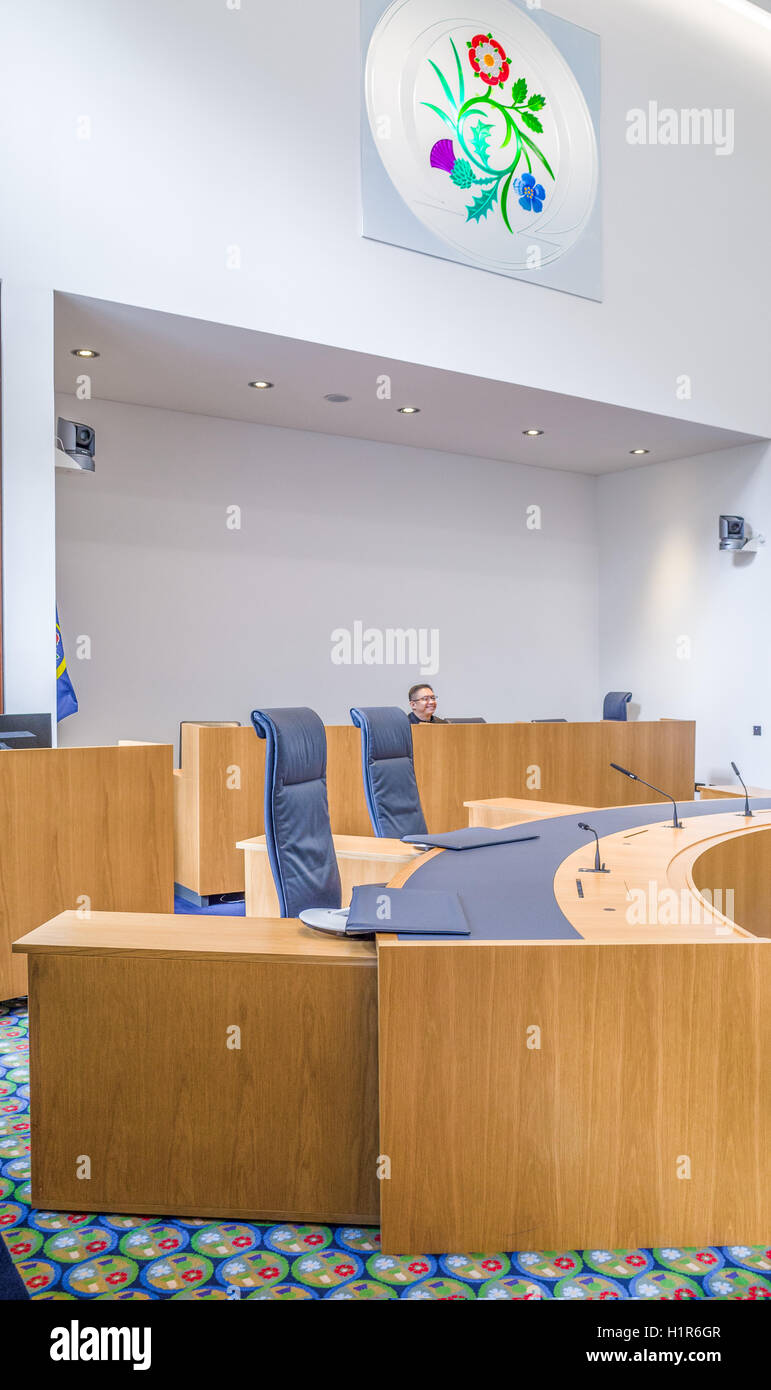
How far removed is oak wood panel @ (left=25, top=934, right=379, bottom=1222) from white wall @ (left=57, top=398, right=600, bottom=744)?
4.85 meters

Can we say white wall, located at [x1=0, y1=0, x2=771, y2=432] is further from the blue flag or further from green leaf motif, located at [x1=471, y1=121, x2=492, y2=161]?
the blue flag

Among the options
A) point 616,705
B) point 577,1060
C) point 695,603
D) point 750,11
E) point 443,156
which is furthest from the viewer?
point 695,603

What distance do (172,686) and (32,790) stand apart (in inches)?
139

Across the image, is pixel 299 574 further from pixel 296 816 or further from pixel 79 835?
pixel 296 816

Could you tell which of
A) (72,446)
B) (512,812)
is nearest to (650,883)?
(512,812)

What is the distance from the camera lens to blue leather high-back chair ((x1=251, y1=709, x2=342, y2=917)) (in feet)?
9.55

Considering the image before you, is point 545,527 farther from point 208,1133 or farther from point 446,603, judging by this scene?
point 208,1133

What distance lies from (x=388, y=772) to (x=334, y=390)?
3.41 meters

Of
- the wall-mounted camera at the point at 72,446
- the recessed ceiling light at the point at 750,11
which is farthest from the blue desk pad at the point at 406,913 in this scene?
the recessed ceiling light at the point at 750,11

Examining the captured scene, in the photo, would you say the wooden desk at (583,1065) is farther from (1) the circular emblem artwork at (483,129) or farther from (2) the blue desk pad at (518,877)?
(1) the circular emblem artwork at (483,129)

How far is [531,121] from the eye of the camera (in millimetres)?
6645

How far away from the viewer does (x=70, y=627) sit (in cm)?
680

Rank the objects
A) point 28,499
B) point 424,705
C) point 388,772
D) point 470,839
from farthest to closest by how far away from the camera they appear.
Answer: point 424,705 → point 28,499 → point 388,772 → point 470,839

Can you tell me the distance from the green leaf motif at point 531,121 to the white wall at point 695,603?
3066 mm
